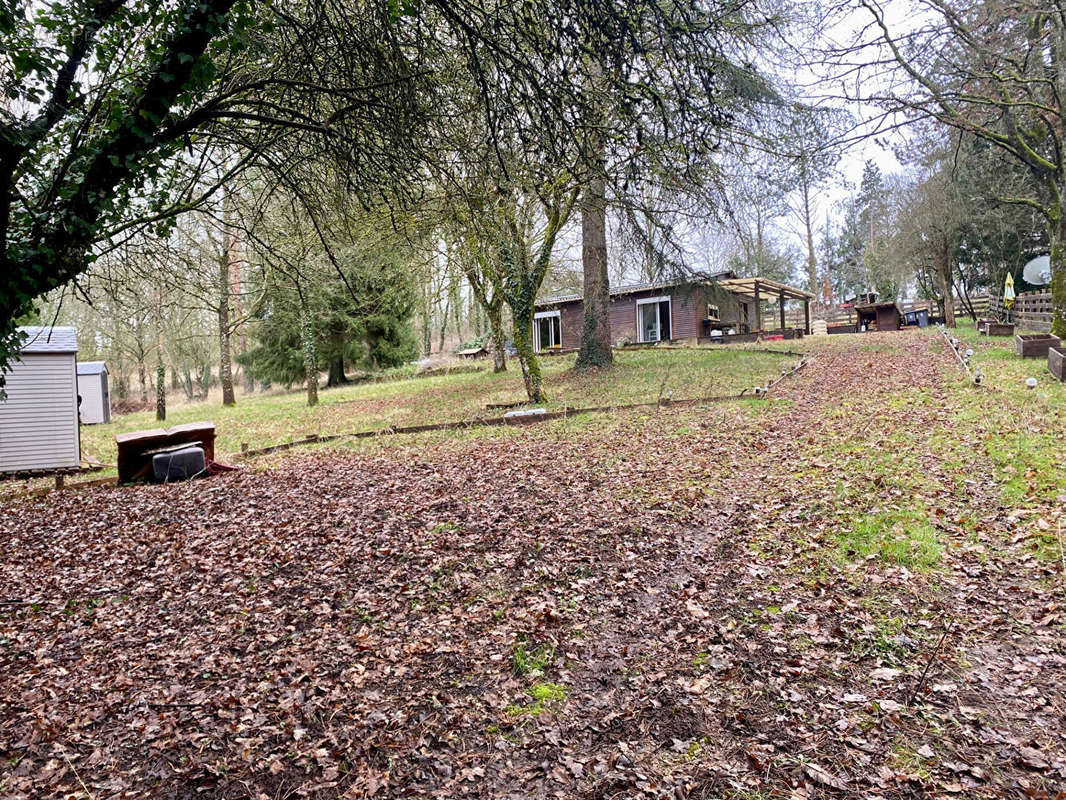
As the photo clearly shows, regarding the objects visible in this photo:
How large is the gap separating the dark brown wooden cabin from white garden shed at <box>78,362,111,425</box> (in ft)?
114

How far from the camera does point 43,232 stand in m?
4.22

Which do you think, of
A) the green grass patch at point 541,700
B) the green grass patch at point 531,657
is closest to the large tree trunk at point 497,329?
the green grass patch at point 531,657

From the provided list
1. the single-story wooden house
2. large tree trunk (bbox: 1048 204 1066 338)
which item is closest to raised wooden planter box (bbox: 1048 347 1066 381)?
large tree trunk (bbox: 1048 204 1066 338)

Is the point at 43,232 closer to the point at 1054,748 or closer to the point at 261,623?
the point at 261,623

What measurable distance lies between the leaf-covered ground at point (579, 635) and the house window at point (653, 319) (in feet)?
67.4

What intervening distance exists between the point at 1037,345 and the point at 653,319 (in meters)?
17.5

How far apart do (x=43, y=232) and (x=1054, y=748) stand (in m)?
6.49

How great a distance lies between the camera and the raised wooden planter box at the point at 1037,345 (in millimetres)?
11414

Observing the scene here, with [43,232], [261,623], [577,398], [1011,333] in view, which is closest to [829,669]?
[261,623]

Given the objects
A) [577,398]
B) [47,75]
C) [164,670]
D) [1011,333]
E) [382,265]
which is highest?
[382,265]

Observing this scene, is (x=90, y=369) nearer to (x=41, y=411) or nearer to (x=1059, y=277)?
(x=41, y=411)

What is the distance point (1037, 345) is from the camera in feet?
37.9

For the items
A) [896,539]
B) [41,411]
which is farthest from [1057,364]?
[41,411]

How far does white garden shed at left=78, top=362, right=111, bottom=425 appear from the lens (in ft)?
78.4
